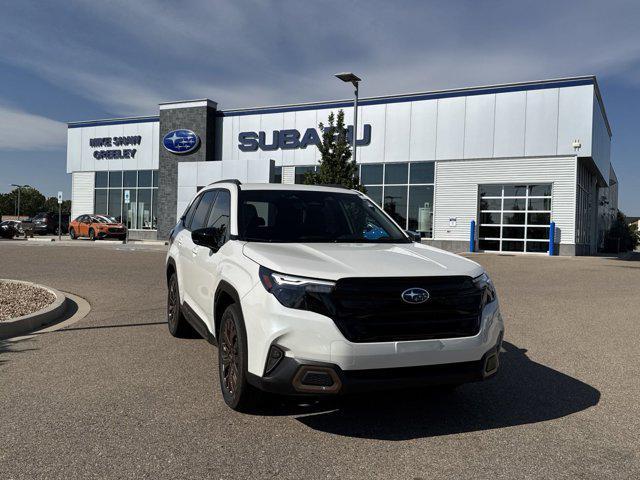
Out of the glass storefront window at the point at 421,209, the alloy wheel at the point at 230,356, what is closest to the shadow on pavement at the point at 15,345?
the alloy wheel at the point at 230,356

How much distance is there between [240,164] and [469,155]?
37.4 ft

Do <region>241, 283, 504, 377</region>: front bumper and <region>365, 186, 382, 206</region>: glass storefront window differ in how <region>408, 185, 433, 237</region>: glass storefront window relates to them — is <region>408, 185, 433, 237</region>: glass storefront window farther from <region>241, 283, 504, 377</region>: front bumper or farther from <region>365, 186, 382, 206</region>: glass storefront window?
<region>241, 283, 504, 377</region>: front bumper

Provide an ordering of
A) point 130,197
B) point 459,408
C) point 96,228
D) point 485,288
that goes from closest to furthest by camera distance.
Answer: point 485,288
point 459,408
point 96,228
point 130,197

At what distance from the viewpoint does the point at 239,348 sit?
12.3 ft

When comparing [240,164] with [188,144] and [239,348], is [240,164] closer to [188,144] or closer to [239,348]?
[188,144]

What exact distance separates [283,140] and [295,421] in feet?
93.0

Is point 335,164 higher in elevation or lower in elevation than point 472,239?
higher

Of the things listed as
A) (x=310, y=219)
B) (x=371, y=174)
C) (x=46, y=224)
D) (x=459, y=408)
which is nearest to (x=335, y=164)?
(x=371, y=174)

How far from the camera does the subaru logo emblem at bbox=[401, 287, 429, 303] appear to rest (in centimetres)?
345

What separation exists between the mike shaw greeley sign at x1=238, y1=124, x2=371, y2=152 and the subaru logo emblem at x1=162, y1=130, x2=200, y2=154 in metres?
2.90

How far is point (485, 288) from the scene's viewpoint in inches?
151

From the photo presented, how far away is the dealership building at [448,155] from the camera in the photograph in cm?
2502

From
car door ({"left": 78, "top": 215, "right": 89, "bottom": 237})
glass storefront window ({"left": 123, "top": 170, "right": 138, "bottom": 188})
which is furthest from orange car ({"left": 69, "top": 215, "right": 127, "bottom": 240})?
glass storefront window ({"left": 123, "top": 170, "right": 138, "bottom": 188})

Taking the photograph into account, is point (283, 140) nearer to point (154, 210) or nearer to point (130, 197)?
point (154, 210)
